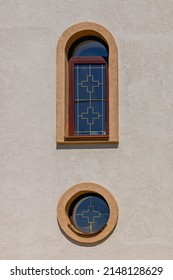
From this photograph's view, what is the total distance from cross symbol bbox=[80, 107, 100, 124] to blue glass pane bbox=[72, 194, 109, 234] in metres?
1.24

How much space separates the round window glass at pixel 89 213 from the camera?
10789 mm

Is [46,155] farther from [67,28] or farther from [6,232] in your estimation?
[67,28]

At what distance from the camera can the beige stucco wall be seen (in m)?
10.6

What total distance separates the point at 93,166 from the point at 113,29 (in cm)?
226

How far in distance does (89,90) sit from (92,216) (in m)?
2.07

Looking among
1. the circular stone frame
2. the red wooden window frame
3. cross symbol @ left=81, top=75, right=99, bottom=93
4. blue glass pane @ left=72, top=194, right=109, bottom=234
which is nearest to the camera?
the circular stone frame

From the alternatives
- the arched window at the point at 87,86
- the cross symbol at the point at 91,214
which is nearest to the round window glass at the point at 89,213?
the cross symbol at the point at 91,214

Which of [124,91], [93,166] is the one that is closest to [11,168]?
[93,166]

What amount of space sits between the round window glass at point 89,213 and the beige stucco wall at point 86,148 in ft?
0.96

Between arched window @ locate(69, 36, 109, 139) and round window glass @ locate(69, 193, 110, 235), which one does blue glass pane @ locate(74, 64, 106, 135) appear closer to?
arched window @ locate(69, 36, 109, 139)

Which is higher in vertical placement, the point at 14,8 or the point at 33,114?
the point at 14,8

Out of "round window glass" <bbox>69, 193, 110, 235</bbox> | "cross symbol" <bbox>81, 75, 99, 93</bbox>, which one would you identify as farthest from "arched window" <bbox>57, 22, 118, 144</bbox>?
"round window glass" <bbox>69, 193, 110, 235</bbox>
